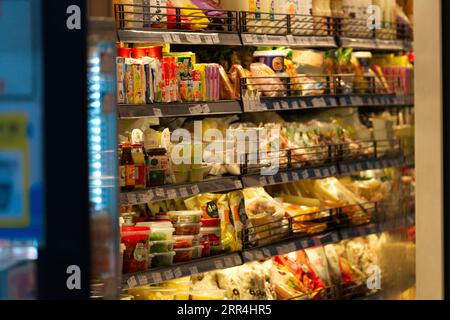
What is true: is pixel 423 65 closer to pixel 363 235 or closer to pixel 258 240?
pixel 258 240

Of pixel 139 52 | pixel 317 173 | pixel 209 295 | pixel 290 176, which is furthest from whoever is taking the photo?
pixel 317 173

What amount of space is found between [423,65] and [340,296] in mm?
1597

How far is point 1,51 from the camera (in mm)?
1702

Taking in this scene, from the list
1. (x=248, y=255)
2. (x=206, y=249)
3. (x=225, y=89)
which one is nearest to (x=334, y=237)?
(x=248, y=255)

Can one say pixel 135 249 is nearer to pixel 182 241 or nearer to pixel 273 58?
pixel 182 241

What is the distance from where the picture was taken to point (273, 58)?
168 inches

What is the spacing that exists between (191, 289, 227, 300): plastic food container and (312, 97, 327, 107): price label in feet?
3.18

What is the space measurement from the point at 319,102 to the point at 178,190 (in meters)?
1.07

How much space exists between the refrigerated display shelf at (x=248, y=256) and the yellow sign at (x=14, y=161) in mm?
1708

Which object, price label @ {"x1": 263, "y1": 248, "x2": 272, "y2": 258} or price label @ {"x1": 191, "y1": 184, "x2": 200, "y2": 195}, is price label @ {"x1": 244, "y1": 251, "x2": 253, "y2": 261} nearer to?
price label @ {"x1": 263, "y1": 248, "x2": 272, "y2": 258}

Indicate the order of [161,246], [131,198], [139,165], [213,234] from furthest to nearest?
[213,234], [161,246], [139,165], [131,198]

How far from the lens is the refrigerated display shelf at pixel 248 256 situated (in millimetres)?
3480

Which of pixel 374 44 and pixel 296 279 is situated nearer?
pixel 296 279
